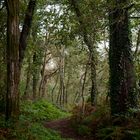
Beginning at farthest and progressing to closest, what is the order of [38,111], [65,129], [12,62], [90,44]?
[38,111], [90,44], [65,129], [12,62]

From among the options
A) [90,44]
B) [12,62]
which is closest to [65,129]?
[90,44]

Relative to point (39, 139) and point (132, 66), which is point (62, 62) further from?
point (39, 139)

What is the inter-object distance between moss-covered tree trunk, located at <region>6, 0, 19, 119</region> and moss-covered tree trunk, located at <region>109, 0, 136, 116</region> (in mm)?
4108

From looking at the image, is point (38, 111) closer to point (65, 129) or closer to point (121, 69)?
point (65, 129)

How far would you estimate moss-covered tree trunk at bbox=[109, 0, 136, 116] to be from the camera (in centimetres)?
1412

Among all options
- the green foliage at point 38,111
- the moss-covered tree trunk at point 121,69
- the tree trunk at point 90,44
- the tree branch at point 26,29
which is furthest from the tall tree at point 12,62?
the green foliage at point 38,111

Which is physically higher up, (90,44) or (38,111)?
(90,44)

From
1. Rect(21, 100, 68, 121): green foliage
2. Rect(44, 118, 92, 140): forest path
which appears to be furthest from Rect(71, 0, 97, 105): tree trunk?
Rect(44, 118, 92, 140): forest path

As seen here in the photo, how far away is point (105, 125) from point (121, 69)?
2.44 m

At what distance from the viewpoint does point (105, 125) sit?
1418cm

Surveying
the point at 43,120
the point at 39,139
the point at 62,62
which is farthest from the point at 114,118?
the point at 62,62

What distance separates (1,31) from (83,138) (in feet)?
24.8

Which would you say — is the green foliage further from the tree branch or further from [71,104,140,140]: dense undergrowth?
the tree branch

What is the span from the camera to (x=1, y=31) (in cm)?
1803
